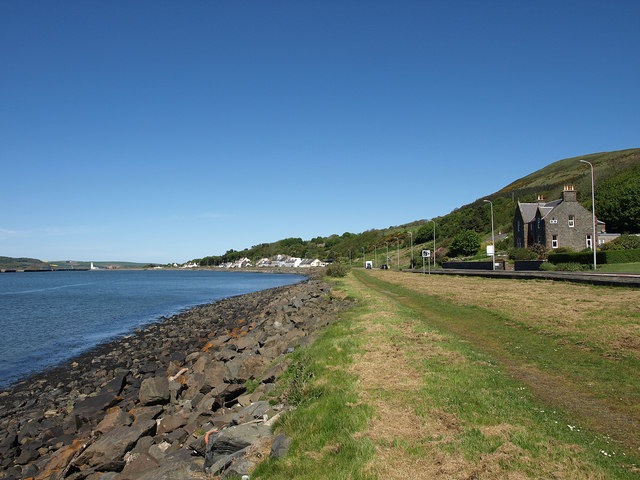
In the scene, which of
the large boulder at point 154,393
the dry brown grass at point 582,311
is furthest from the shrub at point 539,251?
the large boulder at point 154,393

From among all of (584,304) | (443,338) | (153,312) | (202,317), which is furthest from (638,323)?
(153,312)

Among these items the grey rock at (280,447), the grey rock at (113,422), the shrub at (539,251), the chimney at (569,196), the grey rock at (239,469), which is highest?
the chimney at (569,196)

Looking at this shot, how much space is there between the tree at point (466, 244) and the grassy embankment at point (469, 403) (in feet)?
241

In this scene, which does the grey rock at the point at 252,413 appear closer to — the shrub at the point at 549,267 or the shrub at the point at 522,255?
the shrub at the point at 549,267

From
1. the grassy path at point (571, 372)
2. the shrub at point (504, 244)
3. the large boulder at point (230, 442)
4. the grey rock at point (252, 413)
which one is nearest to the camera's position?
the grassy path at point (571, 372)

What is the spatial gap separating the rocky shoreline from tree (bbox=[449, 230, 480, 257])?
227ft

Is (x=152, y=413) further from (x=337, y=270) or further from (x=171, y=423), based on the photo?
(x=337, y=270)

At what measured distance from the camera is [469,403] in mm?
6855

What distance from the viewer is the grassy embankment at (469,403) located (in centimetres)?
500

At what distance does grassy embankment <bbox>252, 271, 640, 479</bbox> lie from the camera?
16.4 ft

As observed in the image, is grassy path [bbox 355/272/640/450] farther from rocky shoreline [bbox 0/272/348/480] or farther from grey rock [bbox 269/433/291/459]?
rocky shoreline [bbox 0/272/348/480]

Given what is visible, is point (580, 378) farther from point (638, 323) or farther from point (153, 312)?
point (153, 312)

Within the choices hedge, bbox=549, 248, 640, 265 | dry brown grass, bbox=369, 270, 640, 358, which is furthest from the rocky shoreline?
hedge, bbox=549, 248, 640, 265

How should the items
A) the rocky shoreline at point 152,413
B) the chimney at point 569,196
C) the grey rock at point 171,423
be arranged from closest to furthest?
the rocky shoreline at point 152,413
the grey rock at point 171,423
the chimney at point 569,196
